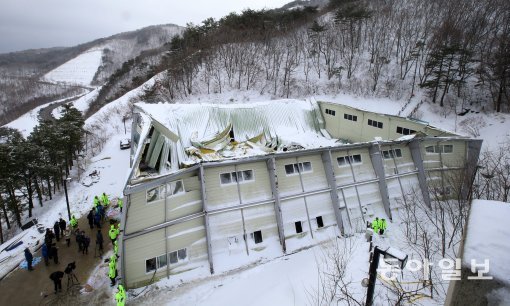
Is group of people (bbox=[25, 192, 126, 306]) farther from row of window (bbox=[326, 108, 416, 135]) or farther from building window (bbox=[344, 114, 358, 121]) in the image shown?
building window (bbox=[344, 114, 358, 121])

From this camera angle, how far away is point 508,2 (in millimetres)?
36688

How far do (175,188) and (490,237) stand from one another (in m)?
11.6

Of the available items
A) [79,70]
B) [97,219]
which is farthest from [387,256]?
[79,70]

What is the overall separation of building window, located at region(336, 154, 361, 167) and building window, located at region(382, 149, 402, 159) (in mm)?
1845

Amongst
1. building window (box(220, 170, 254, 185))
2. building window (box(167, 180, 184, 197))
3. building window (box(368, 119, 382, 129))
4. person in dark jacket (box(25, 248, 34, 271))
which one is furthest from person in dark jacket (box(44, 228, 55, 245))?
building window (box(368, 119, 382, 129))

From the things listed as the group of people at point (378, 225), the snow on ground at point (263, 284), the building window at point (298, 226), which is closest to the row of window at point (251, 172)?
the building window at point (298, 226)

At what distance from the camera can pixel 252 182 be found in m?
14.5

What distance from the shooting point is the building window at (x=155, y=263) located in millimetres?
12289

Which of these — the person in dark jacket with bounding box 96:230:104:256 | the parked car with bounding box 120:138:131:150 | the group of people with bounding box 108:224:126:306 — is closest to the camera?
the group of people with bounding box 108:224:126:306

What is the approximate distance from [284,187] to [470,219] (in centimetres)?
1129

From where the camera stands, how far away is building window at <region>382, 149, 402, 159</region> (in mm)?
17497

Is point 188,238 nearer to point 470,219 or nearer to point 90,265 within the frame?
point 90,265

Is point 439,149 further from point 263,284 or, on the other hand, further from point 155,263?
Answer: point 155,263

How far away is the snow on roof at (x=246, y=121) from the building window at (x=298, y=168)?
3678mm
